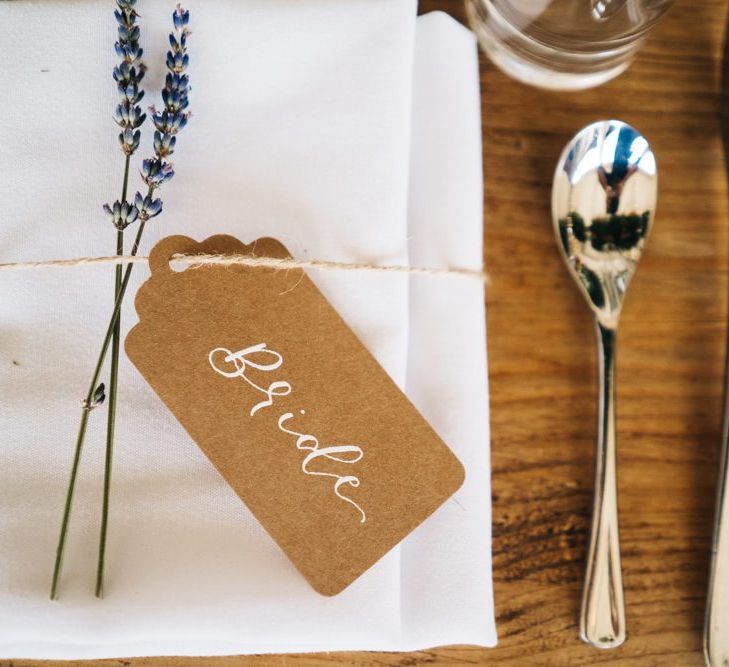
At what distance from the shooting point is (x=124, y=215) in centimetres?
43

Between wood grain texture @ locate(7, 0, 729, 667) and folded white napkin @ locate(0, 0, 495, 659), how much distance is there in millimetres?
66

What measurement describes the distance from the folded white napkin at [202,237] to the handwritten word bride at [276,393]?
62 mm

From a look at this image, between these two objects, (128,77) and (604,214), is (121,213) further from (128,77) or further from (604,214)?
(604,214)

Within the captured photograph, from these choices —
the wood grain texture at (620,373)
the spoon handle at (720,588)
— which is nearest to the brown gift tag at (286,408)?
the wood grain texture at (620,373)

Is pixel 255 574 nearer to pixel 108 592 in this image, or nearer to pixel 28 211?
pixel 108 592

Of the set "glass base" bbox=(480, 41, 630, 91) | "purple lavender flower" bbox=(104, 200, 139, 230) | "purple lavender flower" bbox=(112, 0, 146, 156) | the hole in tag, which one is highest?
"purple lavender flower" bbox=(112, 0, 146, 156)

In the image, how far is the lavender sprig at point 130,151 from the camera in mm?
429

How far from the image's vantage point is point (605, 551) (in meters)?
0.53

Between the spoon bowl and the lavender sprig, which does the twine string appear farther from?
the spoon bowl

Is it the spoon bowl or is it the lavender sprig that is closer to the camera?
the lavender sprig

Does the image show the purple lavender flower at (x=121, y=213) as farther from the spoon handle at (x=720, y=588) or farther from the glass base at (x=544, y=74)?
the spoon handle at (x=720, y=588)

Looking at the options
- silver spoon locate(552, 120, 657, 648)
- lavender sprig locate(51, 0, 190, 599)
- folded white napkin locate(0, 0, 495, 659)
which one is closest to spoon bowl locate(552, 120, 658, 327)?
silver spoon locate(552, 120, 657, 648)

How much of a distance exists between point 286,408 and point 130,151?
0.21 meters

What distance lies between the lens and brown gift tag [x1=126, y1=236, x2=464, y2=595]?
44cm
